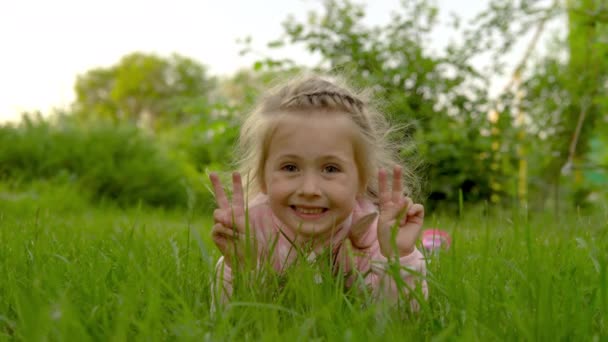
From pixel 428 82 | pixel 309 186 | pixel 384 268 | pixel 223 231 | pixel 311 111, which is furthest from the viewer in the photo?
pixel 428 82

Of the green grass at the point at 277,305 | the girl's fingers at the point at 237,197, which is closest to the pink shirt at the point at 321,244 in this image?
the girl's fingers at the point at 237,197

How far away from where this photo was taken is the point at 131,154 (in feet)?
24.2

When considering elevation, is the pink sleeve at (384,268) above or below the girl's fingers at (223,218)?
below

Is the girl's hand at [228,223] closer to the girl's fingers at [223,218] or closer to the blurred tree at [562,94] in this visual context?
the girl's fingers at [223,218]

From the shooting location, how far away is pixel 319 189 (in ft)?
6.46

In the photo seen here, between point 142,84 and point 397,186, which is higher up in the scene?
point 142,84

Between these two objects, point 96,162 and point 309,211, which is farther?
point 96,162

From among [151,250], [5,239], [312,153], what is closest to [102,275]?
[151,250]

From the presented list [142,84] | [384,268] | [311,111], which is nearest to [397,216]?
[384,268]

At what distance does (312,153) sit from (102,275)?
2.57 feet

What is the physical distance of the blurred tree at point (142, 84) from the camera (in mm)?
43375

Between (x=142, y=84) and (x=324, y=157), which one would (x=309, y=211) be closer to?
(x=324, y=157)

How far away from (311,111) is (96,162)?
17.5 feet

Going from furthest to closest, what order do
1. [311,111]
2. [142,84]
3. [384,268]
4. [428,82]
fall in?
[142,84] → [428,82] → [311,111] → [384,268]
